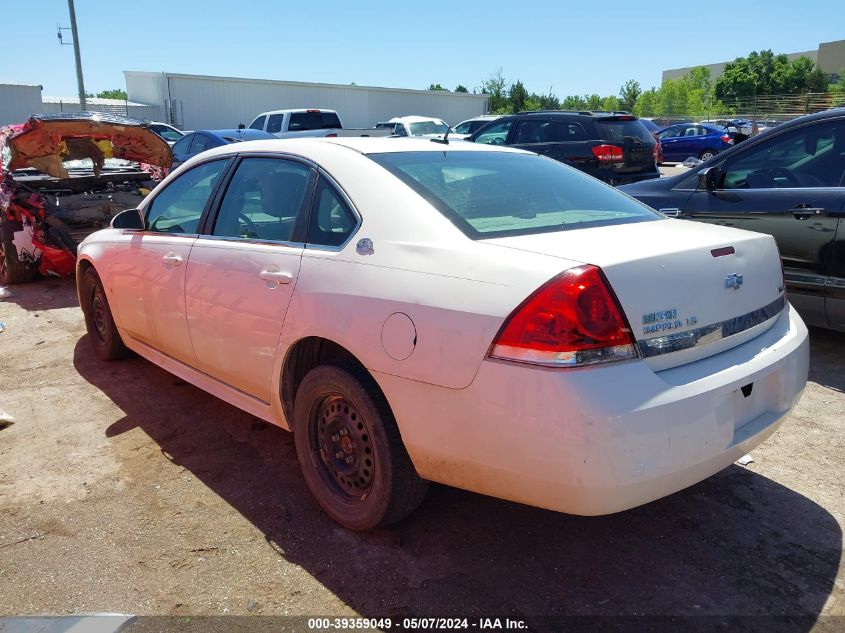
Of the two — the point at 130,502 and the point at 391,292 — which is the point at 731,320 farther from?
the point at 130,502

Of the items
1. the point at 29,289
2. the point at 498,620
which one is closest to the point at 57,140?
the point at 29,289

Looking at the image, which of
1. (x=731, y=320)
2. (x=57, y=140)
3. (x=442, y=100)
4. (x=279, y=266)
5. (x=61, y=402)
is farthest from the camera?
(x=442, y=100)

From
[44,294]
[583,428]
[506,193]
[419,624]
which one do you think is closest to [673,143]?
[44,294]

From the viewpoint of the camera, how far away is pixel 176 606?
253 cm

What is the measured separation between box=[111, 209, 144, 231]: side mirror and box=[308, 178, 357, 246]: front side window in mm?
1798

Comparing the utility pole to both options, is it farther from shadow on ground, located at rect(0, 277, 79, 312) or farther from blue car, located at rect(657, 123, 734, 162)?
blue car, located at rect(657, 123, 734, 162)

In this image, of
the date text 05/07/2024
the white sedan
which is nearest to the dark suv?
the white sedan

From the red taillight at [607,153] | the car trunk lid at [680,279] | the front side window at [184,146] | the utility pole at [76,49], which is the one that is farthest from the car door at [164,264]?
the utility pole at [76,49]

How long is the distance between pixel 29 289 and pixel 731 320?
25.2 feet

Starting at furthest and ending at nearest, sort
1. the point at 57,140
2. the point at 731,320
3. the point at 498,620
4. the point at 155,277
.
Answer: the point at 57,140, the point at 155,277, the point at 731,320, the point at 498,620

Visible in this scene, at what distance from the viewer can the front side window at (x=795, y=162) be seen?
4996 millimetres

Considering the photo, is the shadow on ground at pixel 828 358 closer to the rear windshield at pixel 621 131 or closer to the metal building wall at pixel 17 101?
the rear windshield at pixel 621 131

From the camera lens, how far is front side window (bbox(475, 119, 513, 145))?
1223cm

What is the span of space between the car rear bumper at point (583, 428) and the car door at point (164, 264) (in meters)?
1.80
